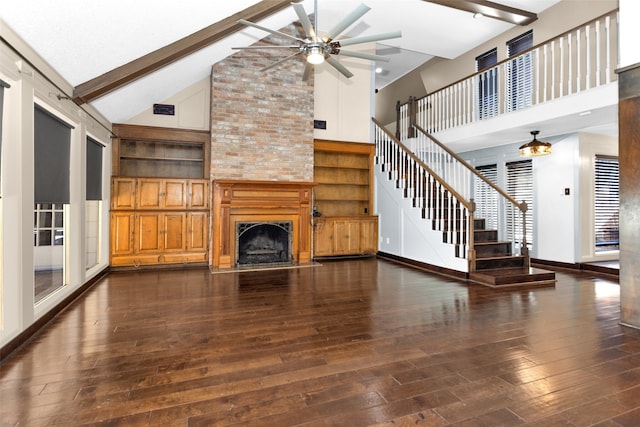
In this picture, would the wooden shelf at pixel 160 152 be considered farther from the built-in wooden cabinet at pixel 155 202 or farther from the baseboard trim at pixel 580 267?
the baseboard trim at pixel 580 267

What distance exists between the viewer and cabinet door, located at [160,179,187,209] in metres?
6.18

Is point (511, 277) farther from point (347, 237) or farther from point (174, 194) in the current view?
point (174, 194)

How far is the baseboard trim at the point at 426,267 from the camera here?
18.0ft

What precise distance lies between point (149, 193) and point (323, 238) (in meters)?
3.46

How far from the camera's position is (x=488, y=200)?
7.77 m

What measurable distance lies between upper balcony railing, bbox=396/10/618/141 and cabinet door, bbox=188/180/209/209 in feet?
16.3

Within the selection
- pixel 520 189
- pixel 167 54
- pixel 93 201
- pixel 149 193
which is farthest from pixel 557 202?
pixel 93 201

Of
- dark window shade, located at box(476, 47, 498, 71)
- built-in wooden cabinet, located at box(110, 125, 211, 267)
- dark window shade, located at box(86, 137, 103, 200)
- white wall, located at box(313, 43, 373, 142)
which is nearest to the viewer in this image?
dark window shade, located at box(86, 137, 103, 200)

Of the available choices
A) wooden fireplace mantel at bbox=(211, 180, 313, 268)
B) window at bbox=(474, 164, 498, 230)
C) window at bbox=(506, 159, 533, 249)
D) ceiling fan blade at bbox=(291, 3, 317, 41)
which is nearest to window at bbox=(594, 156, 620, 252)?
window at bbox=(506, 159, 533, 249)

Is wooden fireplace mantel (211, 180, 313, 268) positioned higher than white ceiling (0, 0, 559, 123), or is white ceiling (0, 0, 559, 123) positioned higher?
white ceiling (0, 0, 559, 123)

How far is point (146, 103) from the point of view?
237 inches

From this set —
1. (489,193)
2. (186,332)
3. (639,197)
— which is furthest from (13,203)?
(489,193)

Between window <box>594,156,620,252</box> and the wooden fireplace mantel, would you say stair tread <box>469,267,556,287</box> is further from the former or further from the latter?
the wooden fireplace mantel

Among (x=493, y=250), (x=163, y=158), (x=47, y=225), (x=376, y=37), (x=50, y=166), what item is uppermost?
(x=376, y=37)
